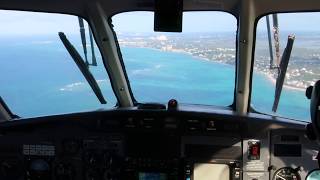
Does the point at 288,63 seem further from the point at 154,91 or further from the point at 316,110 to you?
→ the point at 316,110

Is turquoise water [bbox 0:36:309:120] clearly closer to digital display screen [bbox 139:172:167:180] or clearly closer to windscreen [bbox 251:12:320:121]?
windscreen [bbox 251:12:320:121]

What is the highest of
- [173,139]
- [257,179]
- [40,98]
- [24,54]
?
[24,54]

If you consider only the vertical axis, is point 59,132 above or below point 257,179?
above

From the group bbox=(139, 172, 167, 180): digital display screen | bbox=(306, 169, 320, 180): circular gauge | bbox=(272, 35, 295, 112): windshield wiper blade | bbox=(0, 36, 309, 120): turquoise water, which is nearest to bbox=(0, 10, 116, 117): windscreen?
bbox=(0, 36, 309, 120): turquoise water

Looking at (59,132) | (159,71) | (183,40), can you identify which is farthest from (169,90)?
(59,132)

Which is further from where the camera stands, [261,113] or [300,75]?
[261,113]

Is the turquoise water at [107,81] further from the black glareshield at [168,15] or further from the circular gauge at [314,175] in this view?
the black glareshield at [168,15]

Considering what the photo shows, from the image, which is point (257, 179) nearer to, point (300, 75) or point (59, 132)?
point (300, 75)
